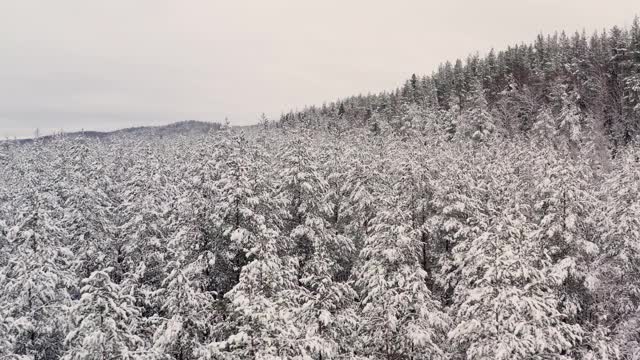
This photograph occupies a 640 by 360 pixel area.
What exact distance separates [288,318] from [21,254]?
1299 centimetres

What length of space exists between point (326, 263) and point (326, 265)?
2.31 feet

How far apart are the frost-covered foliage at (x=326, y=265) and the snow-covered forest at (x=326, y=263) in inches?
3.5

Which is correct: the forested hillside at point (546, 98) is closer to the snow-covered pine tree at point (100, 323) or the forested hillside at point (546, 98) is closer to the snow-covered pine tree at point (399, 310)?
the snow-covered pine tree at point (399, 310)

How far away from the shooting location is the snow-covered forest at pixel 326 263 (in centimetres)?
1554

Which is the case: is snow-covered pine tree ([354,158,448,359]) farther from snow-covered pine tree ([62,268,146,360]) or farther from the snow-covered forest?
snow-covered pine tree ([62,268,146,360])

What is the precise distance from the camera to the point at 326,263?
2220cm

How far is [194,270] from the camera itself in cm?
2181

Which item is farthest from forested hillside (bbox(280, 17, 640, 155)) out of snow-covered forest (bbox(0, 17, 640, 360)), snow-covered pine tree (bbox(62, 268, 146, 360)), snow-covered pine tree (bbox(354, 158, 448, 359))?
snow-covered pine tree (bbox(62, 268, 146, 360))

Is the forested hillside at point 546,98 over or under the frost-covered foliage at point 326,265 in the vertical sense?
over

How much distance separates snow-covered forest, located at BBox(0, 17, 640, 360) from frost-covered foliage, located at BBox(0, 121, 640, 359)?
0.09 metres

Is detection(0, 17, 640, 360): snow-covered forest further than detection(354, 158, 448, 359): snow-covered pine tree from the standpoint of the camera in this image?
No

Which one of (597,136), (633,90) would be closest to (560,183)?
(597,136)

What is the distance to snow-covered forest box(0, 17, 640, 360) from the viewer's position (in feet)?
51.0

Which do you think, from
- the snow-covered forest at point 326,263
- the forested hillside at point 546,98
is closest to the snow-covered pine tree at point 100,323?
the snow-covered forest at point 326,263
